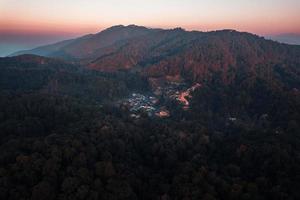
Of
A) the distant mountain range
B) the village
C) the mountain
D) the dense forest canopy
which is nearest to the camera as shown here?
the dense forest canopy

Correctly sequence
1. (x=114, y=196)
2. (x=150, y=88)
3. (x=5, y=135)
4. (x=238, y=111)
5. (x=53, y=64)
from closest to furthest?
(x=114, y=196), (x=5, y=135), (x=238, y=111), (x=150, y=88), (x=53, y=64)

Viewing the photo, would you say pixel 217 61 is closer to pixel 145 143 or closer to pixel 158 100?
pixel 158 100

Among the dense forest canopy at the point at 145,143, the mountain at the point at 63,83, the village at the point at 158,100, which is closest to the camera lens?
the dense forest canopy at the point at 145,143

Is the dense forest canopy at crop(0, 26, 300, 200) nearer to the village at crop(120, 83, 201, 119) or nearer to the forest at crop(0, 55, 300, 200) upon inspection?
the forest at crop(0, 55, 300, 200)

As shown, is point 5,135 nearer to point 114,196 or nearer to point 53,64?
point 114,196

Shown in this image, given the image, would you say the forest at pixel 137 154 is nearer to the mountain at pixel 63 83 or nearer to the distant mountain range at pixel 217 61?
the mountain at pixel 63 83

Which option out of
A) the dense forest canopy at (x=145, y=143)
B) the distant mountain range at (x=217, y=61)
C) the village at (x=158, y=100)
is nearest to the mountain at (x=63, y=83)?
the dense forest canopy at (x=145, y=143)

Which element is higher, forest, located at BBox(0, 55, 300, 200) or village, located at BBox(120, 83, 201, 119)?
forest, located at BBox(0, 55, 300, 200)

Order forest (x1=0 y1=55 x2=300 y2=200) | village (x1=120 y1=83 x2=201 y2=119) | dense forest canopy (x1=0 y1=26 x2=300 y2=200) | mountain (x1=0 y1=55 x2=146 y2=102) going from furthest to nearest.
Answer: mountain (x1=0 y1=55 x2=146 y2=102), village (x1=120 y1=83 x2=201 y2=119), dense forest canopy (x1=0 y1=26 x2=300 y2=200), forest (x1=0 y1=55 x2=300 y2=200)

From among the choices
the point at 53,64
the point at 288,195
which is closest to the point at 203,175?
the point at 288,195

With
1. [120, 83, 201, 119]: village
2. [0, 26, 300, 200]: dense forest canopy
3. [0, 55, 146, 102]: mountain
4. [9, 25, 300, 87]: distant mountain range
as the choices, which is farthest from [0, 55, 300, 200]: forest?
[9, 25, 300, 87]: distant mountain range

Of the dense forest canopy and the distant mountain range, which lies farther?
the distant mountain range
